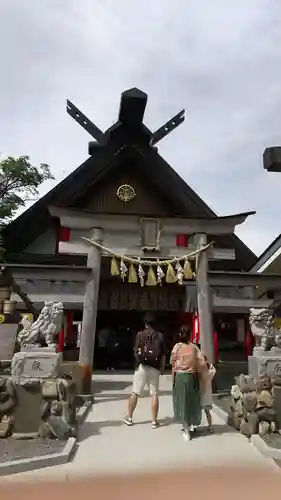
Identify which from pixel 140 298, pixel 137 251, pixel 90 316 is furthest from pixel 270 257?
pixel 90 316

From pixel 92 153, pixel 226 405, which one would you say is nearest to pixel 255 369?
pixel 226 405

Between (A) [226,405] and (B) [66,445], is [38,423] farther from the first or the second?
(A) [226,405]

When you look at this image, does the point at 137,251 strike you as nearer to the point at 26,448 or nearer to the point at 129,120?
the point at 26,448

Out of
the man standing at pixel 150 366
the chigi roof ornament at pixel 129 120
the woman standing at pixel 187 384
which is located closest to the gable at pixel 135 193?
the chigi roof ornament at pixel 129 120

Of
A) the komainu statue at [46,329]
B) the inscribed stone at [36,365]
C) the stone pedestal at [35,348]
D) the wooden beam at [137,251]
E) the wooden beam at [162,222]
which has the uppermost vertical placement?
the wooden beam at [162,222]

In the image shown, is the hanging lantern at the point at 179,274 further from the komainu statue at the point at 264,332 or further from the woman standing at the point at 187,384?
the woman standing at the point at 187,384

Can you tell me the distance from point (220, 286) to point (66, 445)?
6001 millimetres

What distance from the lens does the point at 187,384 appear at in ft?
16.7

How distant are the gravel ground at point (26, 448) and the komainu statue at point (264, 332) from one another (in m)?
3.56

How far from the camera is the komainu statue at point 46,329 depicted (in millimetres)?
5953

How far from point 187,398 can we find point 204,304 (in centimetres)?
419

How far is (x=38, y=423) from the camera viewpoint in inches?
195

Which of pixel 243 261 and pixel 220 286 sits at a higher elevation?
pixel 243 261

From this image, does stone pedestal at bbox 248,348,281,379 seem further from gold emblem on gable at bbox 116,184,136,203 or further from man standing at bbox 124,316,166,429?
gold emblem on gable at bbox 116,184,136,203
